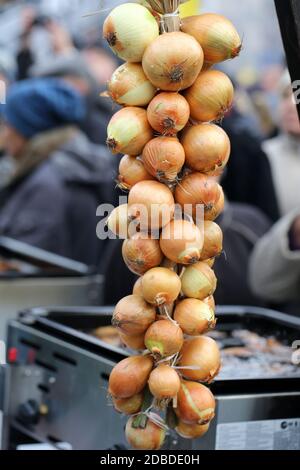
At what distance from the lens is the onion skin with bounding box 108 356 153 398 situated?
134 cm

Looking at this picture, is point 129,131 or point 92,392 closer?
point 129,131

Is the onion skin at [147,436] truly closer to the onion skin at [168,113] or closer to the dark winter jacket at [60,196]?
the onion skin at [168,113]

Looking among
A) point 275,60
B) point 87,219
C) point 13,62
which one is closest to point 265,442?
point 87,219

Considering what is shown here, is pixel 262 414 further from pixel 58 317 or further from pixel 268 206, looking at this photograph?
pixel 268 206

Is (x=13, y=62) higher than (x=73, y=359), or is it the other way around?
(x=13, y=62)

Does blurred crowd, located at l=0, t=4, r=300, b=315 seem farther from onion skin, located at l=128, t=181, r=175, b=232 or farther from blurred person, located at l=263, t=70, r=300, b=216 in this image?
onion skin, located at l=128, t=181, r=175, b=232

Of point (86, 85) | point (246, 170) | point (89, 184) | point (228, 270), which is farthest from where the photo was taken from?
point (86, 85)

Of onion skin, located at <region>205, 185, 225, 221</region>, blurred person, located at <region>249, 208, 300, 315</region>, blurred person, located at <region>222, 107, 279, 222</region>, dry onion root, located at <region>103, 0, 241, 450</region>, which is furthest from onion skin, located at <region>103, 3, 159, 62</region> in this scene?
blurred person, located at <region>222, 107, 279, 222</region>

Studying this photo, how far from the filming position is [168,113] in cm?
130

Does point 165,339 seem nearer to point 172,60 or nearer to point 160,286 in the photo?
point 160,286

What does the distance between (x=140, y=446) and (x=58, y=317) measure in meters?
1.01

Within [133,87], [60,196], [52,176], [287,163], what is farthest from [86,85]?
[133,87]

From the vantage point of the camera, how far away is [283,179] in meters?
4.41

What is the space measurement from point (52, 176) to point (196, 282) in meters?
3.00
